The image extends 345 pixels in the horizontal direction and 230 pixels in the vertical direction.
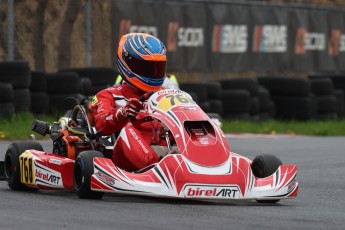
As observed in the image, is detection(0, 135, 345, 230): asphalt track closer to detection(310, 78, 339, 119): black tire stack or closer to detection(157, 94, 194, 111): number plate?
detection(157, 94, 194, 111): number plate

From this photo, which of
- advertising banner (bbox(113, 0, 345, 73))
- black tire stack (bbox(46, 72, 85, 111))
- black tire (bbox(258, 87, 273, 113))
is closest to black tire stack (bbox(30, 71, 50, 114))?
black tire stack (bbox(46, 72, 85, 111))

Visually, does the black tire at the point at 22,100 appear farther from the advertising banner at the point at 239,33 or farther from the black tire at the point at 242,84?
the black tire at the point at 242,84

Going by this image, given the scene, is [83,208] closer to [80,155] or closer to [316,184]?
[80,155]

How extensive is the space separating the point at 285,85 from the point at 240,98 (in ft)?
4.95

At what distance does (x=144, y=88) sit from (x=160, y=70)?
0.62ft

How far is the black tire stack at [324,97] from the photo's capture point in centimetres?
2139

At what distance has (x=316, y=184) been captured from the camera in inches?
411

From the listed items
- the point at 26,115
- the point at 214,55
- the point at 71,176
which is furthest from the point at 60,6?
the point at 71,176

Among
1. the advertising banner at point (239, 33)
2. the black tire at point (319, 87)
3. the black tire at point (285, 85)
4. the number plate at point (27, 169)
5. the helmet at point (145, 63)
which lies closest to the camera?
the number plate at point (27, 169)

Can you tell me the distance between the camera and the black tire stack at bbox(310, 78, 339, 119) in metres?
21.4

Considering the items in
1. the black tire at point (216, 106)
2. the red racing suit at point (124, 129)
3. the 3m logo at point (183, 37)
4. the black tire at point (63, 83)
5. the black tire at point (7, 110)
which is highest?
the red racing suit at point (124, 129)

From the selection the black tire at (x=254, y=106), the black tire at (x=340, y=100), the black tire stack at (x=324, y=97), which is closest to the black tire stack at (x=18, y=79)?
the black tire at (x=254, y=106)

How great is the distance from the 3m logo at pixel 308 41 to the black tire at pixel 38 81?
25.7 ft

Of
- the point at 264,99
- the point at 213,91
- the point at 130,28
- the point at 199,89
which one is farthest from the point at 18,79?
the point at 264,99
